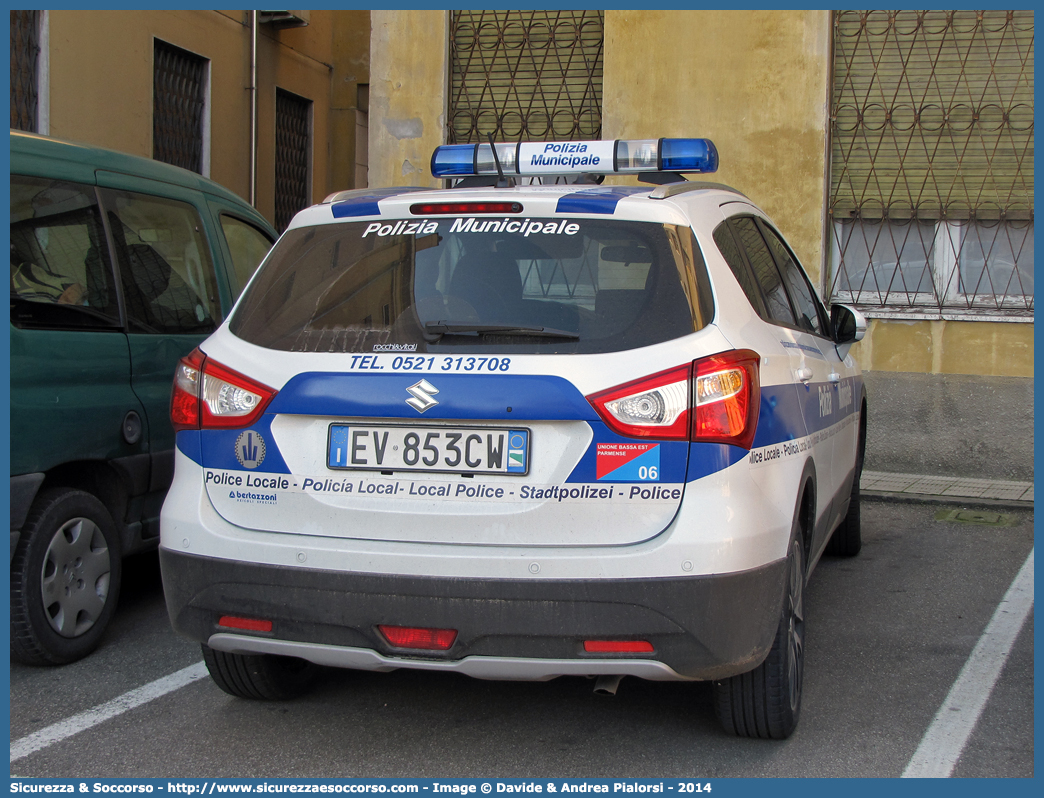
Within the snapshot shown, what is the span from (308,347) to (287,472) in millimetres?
359

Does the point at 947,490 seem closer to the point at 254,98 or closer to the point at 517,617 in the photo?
the point at 517,617

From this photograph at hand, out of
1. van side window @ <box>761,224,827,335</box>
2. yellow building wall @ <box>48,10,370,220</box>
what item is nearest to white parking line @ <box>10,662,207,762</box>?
van side window @ <box>761,224,827,335</box>

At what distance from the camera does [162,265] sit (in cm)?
471

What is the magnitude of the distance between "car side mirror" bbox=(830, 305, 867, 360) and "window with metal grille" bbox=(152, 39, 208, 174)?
796 cm

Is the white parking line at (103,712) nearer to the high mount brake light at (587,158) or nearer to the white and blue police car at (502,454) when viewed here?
the white and blue police car at (502,454)

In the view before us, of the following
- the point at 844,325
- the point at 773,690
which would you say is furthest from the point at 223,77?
the point at 773,690

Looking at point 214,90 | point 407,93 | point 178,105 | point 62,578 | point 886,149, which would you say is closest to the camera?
point 62,578

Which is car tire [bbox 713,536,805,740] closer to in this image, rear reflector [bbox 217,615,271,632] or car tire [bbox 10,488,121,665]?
rear reflector [bbox 217,615,271,632]

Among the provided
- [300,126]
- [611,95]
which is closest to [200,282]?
[611,95]

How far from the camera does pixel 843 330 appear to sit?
4.76m

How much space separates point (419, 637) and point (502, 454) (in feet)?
1.77

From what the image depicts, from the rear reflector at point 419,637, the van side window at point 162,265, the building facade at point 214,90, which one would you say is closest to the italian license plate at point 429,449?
the rear reflector at point 419,637

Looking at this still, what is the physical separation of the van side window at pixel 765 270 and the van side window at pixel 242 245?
2437 millimetres

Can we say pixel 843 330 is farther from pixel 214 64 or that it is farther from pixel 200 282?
pixel 214 64
